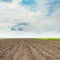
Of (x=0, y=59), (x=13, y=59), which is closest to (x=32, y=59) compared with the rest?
(x=13, y=59)

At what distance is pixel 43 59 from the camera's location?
14.9 meters

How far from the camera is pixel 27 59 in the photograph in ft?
49.1

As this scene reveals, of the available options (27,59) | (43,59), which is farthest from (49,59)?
(27,59)

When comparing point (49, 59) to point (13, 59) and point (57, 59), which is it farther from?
point (13, 59)

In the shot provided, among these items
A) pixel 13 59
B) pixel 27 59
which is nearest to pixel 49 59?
pixel 27 59

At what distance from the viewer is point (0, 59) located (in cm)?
1548

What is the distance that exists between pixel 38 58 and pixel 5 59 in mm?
2353

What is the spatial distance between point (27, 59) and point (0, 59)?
2.01m

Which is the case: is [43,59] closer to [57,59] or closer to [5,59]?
[57,59]

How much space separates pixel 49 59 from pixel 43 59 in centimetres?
41

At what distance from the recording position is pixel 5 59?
15438 millimetres

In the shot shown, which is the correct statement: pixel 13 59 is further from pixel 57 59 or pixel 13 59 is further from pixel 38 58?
pixel 57 59

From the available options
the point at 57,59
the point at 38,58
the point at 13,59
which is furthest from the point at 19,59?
the point at 57,59

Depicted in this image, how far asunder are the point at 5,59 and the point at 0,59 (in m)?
0.37
